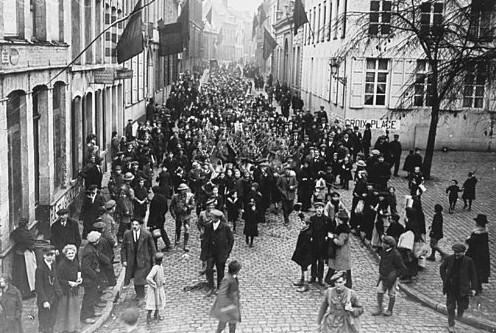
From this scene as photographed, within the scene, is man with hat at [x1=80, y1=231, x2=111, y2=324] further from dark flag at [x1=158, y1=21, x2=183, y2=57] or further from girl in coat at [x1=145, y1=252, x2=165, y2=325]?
dark flag at [x1=158, y1=21, x2=183, y2=57]

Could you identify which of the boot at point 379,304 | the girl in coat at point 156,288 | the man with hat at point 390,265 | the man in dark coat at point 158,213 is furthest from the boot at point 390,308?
the man in dark coat at point 158,213

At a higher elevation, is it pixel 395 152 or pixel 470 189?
pixel 395 152

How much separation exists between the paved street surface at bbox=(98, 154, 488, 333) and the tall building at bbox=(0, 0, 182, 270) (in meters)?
3.20

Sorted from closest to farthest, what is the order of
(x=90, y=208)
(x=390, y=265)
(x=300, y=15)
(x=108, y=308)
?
(x=390, y=265) < (x=108, y=308) < (x=90, y=208) < (x=300, y=15)

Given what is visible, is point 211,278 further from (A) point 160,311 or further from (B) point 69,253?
(B) point 69,253

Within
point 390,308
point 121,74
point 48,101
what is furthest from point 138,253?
point 121,74

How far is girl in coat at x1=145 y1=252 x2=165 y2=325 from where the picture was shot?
1095cm

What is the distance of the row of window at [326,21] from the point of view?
115ft

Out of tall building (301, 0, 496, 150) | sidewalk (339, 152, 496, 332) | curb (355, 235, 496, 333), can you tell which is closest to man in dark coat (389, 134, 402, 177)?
sidewalk (339, 152, 496, 332)

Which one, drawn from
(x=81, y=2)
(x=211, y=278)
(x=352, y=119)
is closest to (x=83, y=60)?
(x=81, y=2)

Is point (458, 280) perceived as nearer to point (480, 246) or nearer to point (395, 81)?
point (480, 246)

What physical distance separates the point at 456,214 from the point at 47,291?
533 inches

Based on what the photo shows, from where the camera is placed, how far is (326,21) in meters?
41.7

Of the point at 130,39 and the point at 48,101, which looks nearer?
the point at 48,101
